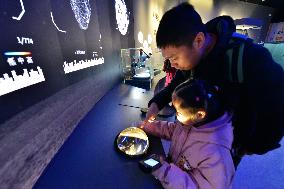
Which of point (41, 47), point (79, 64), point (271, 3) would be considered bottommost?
point (79, 64)

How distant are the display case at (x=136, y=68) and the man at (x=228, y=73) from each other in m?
1.20

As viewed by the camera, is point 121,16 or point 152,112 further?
point 121,16

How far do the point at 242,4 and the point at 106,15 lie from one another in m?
7.17

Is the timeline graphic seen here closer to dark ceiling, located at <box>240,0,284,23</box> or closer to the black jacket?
the black jacket

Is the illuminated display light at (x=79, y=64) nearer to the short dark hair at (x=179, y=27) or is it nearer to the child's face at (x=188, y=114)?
the short dark hair at (x=179, y=27)

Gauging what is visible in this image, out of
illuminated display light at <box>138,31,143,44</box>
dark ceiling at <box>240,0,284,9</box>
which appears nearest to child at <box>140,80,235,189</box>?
illuminated display light at <box>138,31,143,44</box>

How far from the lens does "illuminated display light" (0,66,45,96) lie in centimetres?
58

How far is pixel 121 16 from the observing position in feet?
7.26

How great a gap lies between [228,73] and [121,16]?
183cm

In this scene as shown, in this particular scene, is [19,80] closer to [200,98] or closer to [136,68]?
[200,98]

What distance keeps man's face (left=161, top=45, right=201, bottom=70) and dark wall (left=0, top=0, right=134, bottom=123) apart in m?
0.55

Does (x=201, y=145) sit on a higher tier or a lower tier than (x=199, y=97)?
lower

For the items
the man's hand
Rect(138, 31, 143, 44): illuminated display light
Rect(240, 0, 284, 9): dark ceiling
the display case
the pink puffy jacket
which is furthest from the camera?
Rect(240, 0, 284, 9): dark ceiling

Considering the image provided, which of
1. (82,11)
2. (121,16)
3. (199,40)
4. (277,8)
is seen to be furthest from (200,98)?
(277,8)
